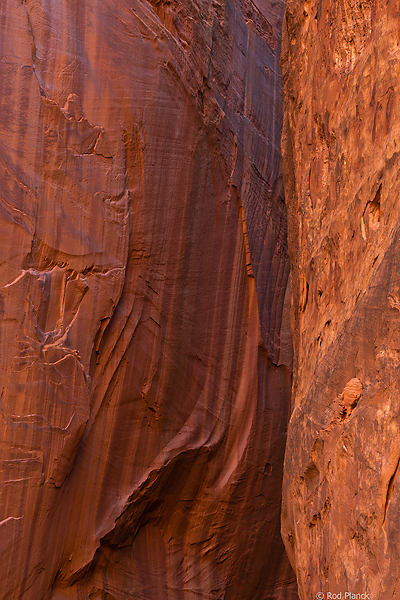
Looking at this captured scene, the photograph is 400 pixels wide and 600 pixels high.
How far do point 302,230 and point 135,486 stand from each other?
244 centimetres

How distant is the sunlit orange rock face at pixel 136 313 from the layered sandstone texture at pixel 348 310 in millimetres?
1686

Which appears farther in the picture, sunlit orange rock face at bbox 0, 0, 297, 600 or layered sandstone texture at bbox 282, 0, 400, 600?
sunlit orange rock face at bbox 0, 0, 297, 600

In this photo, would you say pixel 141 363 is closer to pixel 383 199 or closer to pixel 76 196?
pixel 76 196

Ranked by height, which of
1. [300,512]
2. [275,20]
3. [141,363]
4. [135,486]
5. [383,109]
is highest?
[275,20]

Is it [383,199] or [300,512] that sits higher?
[383,199]

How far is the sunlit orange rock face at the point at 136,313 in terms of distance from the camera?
3572mm

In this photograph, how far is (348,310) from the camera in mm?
1771

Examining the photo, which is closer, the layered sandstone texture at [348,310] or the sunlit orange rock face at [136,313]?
the layered sandstone texture at [348,310]

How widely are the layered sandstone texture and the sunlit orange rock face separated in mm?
1686

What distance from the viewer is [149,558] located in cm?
413

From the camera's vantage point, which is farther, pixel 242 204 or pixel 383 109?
pixel 242 204

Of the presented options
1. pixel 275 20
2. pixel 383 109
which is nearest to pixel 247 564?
pixel 383 109

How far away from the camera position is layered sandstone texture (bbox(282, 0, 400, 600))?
54.8 inches

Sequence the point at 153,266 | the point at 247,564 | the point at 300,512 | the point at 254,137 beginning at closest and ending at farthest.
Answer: the point at 300,512, the point at 153,266, the point at 247,564, the point at 254,137
